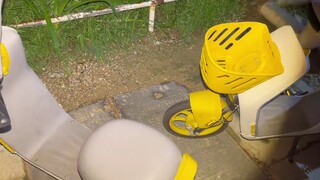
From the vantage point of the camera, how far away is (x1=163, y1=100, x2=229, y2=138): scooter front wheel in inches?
118

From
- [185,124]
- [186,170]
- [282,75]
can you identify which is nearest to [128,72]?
[185,124]

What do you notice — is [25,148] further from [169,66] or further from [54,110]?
[169,66]

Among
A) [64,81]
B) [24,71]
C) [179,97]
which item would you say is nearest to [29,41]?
[64,81]

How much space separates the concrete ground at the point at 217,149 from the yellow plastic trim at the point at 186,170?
2.59ft

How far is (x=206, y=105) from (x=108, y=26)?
1439 mm

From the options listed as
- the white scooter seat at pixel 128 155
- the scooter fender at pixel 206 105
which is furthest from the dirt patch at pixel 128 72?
the white scooter seat at pixel 128 155

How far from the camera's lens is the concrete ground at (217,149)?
2945mm

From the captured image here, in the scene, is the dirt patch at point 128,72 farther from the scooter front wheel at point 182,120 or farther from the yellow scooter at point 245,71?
the yellow scooter at point 245,71

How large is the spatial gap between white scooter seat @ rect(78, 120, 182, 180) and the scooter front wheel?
0.88 meters

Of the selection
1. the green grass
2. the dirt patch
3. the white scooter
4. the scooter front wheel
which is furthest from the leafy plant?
the scooter front wheel

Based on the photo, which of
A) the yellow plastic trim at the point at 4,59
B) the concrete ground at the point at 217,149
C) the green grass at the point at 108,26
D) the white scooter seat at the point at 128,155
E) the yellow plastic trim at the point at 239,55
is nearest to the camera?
the white scooter seat at the point at 128,155

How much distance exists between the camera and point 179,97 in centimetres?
341

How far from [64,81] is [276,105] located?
1.71 metres

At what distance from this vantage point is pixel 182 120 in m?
3.06
